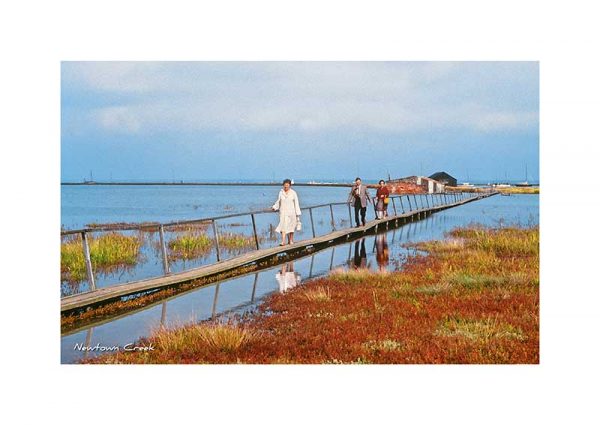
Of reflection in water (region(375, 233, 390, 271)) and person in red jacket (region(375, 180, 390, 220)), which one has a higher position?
person in red jacket (region(375, 180, 390, 220))

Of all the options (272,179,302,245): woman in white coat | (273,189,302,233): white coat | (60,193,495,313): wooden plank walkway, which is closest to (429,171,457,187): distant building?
(272,179,302,245): woman in white coat

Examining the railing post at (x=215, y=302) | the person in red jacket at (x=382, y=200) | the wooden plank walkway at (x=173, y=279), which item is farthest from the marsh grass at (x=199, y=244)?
the person in red jacket at (x=382, y=200)

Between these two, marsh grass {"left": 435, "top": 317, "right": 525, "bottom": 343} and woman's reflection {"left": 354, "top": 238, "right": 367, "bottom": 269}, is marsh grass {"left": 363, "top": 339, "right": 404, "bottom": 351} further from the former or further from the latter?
woman's reflection {"left": 354, "top": 238, "right": 367, "bottom": 269}

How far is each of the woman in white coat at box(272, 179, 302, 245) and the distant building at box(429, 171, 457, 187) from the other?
3.02 metres

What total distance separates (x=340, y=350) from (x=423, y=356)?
111 cm

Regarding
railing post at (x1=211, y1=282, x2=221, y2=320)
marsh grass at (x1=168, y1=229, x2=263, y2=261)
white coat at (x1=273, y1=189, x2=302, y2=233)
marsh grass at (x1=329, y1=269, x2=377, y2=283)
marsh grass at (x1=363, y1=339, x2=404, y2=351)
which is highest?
white coat at (x1=273, y1=189, x2=302, y2=233)

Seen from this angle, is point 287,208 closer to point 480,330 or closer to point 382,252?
point 382,252

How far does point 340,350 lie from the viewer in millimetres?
9570

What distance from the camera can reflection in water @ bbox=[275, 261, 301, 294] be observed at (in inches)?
547

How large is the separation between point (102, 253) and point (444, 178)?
8546 millimetres

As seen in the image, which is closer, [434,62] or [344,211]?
[434,62]
